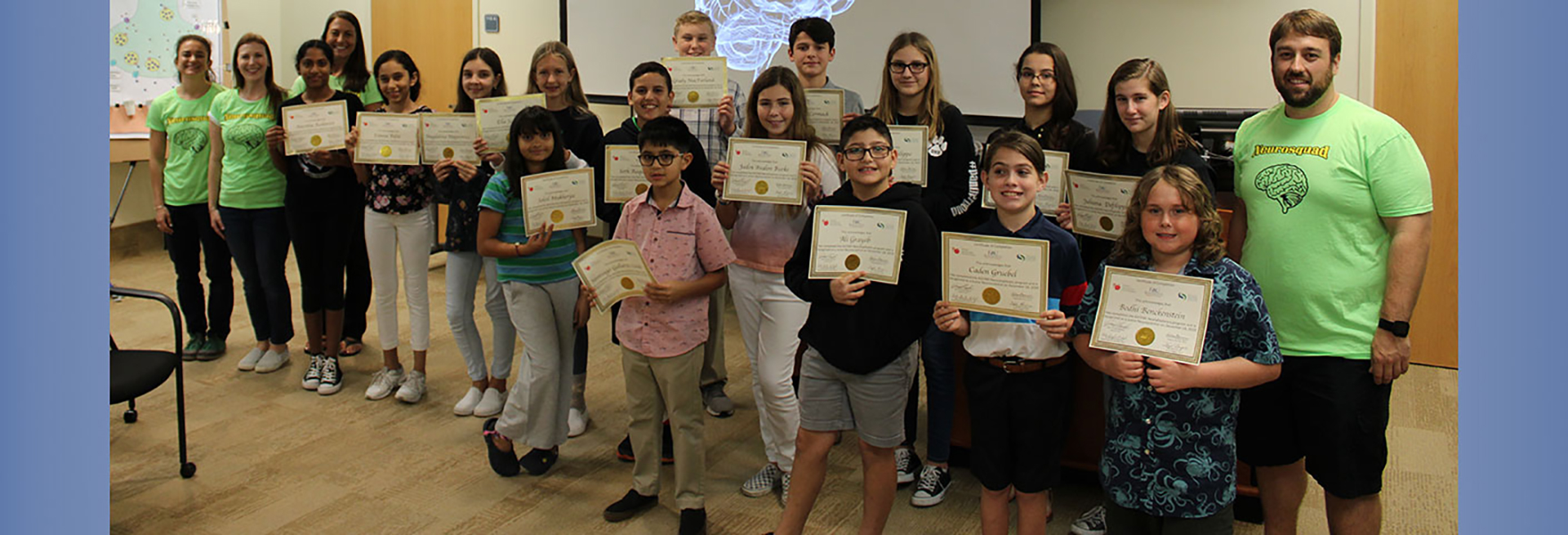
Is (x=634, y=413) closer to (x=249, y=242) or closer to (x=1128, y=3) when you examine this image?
(x=249, y=242)

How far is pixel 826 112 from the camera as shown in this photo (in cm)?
323

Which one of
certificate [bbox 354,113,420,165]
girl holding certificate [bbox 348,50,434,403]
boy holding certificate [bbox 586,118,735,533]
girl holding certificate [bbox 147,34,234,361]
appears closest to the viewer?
boy holding certificate [bbox 586,118,735,533]

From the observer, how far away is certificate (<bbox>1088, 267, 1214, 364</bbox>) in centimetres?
205

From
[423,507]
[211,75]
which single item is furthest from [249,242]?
[423,507]

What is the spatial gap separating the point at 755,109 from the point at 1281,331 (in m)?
1.55

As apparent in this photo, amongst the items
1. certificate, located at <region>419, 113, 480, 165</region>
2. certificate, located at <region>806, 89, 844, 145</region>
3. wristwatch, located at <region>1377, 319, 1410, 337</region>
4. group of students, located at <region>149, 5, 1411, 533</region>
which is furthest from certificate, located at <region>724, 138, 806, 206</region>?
wristwatch, located at <region>1377, 319, 1410, 337</region>

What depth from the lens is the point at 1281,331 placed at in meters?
2.28

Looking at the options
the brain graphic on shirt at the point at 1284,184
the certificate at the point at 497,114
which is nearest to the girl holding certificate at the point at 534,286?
the certificate at the point at 497,114

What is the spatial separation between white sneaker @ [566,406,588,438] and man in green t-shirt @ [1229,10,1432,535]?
2.44 metres

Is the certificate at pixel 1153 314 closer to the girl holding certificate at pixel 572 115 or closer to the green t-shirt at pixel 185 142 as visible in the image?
the girl holding certificate at pixel 572 115

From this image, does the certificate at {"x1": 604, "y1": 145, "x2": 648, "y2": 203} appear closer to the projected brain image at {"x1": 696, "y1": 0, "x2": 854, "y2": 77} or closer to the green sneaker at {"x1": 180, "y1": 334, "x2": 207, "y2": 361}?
the projected brain image at {"x1": 696, "y1": 0, "x2": 854, "y2": 77}

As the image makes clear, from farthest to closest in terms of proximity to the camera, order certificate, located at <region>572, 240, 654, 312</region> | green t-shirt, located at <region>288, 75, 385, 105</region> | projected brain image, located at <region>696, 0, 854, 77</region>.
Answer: projected brain image, located at <region>696, 0, 854, 77</region>
green t-shirt, located at <region>288, 75, 385, 105</region>
certificate, located at <region>572, 240, 654, 312</region>

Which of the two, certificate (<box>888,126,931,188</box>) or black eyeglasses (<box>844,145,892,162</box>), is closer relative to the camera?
black eyeglasses (<box>844,145,892,162</box>)

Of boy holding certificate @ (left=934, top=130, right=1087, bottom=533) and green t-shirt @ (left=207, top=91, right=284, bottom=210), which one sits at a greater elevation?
green t-shirt @ (left=207, top=91, right=284, bottom=210)
